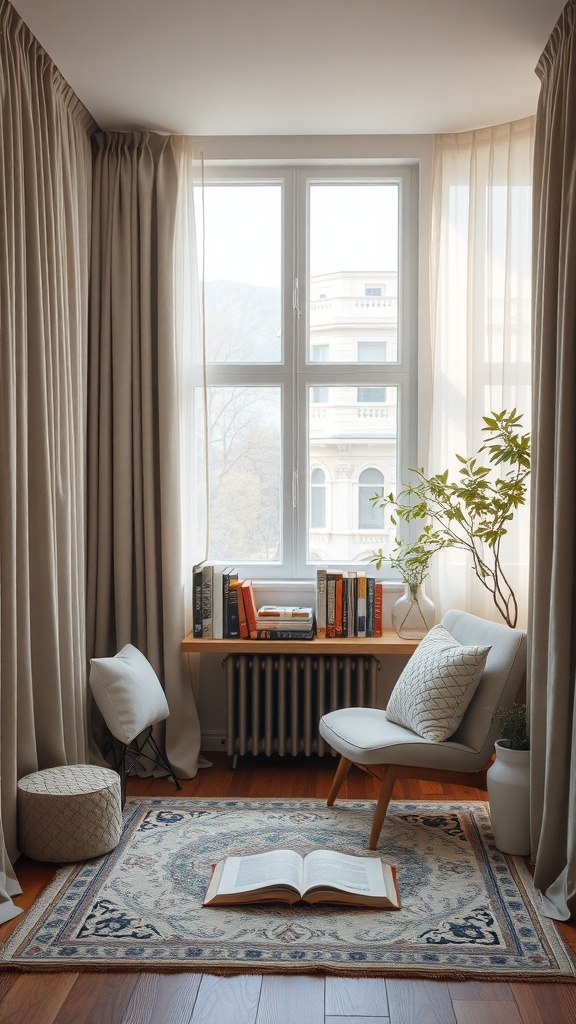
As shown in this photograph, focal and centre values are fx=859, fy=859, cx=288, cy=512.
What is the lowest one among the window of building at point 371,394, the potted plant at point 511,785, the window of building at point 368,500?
the potted plant at point 511,785

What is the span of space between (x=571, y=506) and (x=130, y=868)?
5.71ft

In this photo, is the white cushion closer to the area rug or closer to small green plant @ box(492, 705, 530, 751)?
the area rug

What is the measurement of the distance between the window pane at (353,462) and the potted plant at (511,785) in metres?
1.26

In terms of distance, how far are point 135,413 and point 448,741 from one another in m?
1.85

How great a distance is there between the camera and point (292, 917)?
237 cm

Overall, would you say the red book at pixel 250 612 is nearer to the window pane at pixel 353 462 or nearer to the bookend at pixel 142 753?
the window pane at pixel 353 462

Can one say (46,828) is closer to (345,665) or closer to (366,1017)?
(366,1017)

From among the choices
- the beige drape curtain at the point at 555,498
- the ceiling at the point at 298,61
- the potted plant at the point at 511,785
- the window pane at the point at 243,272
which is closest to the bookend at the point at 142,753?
the potted plant at the point at 511,785

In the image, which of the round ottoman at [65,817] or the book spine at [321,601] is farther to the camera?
the book spine at [321,601]

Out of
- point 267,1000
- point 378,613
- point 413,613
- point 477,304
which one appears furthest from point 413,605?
point 267,1000

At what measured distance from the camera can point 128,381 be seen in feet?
12.0

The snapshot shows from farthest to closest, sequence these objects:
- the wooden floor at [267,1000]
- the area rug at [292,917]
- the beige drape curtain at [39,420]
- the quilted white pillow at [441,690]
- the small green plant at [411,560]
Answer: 1. the small green plant at [411,560]
2. the quilted white pillow at [441,690]
3. the beige drape curtain at [39,420]
4. the area rug at [292,917]
5. the wooden floor at [267,1000]

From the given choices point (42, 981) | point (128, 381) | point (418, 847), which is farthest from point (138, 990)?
point (128, 381)

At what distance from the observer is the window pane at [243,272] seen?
12.9 ft
